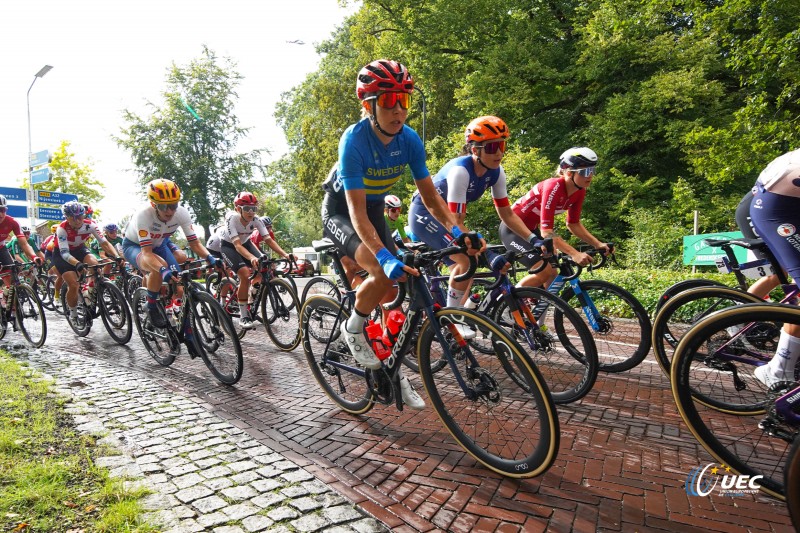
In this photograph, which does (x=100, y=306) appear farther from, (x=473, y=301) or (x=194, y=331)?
(x=473, y=301)

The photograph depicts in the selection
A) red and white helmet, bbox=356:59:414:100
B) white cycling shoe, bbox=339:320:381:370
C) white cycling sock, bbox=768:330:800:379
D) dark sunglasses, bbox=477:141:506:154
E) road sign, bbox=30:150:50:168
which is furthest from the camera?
road sign, bbox=30:150:50:168

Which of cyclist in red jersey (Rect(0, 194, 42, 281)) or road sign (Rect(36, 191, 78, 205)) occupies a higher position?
road sign (Rect(36, 191, 78, 205))

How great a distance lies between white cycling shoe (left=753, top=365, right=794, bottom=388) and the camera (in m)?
2.71

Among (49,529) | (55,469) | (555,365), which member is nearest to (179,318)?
(55,469)

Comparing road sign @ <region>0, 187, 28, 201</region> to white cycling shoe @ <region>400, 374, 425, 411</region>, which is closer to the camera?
white cycling shoe @ <region>400, 374, 425, 411</region>

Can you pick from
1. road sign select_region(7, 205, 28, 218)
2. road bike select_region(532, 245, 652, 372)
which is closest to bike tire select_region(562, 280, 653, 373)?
road bike select_region(532, 245, 652, 372)

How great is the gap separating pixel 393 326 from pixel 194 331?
10.3ft

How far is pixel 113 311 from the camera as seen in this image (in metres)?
7.86

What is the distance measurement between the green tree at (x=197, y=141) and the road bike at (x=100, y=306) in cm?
3010

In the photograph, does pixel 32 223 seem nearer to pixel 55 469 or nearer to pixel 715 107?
pixel 55 469

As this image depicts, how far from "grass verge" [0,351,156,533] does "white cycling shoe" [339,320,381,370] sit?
1.52 metres

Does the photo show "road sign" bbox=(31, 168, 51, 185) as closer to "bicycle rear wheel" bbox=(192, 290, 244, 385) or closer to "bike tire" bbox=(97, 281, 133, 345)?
"bike tire" bbox=(97, 281, 133, 345)

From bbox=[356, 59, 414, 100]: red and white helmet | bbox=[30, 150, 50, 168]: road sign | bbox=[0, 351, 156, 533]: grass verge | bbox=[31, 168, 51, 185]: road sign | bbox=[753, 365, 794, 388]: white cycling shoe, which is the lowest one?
bbox=[0, 351, 156, 533]: grass verge

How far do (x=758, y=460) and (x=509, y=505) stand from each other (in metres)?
1.56
